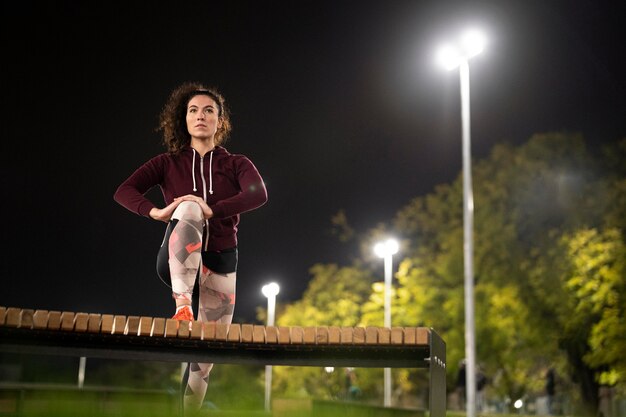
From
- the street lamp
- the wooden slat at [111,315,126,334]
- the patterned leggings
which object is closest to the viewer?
the wooden slat at [111,315,126,334]

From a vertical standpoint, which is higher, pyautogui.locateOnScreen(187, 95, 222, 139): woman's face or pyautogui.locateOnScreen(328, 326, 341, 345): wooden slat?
pyautogui.locateOnScreen(187, 95, 222, 139): woman's face

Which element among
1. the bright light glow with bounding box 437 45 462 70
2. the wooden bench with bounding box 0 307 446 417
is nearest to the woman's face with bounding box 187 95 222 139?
the wooden bench with bounding box 0 307 446 417

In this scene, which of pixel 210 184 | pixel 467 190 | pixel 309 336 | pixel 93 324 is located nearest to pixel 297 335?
pixel 309 336

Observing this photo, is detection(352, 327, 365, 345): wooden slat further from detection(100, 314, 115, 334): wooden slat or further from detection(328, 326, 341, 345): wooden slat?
detection(100, 314, 115, 334): wooden slat

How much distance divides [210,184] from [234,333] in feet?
3.62

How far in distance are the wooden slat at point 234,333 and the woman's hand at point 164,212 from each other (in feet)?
2.80

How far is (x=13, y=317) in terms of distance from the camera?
13.3 ft

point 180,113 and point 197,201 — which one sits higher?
point 180,113

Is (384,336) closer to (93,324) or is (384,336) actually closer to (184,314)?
(184,314)

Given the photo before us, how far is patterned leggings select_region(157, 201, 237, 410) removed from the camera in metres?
4.71

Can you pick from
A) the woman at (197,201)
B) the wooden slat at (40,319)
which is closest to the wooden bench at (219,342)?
the wooden slat at (40,319)

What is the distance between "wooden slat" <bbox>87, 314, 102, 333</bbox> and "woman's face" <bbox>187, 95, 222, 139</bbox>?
1.48 metres

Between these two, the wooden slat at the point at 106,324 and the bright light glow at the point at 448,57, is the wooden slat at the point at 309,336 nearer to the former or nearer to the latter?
the wooden slat at the point at 106,324

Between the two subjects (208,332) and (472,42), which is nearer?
(208,332)
